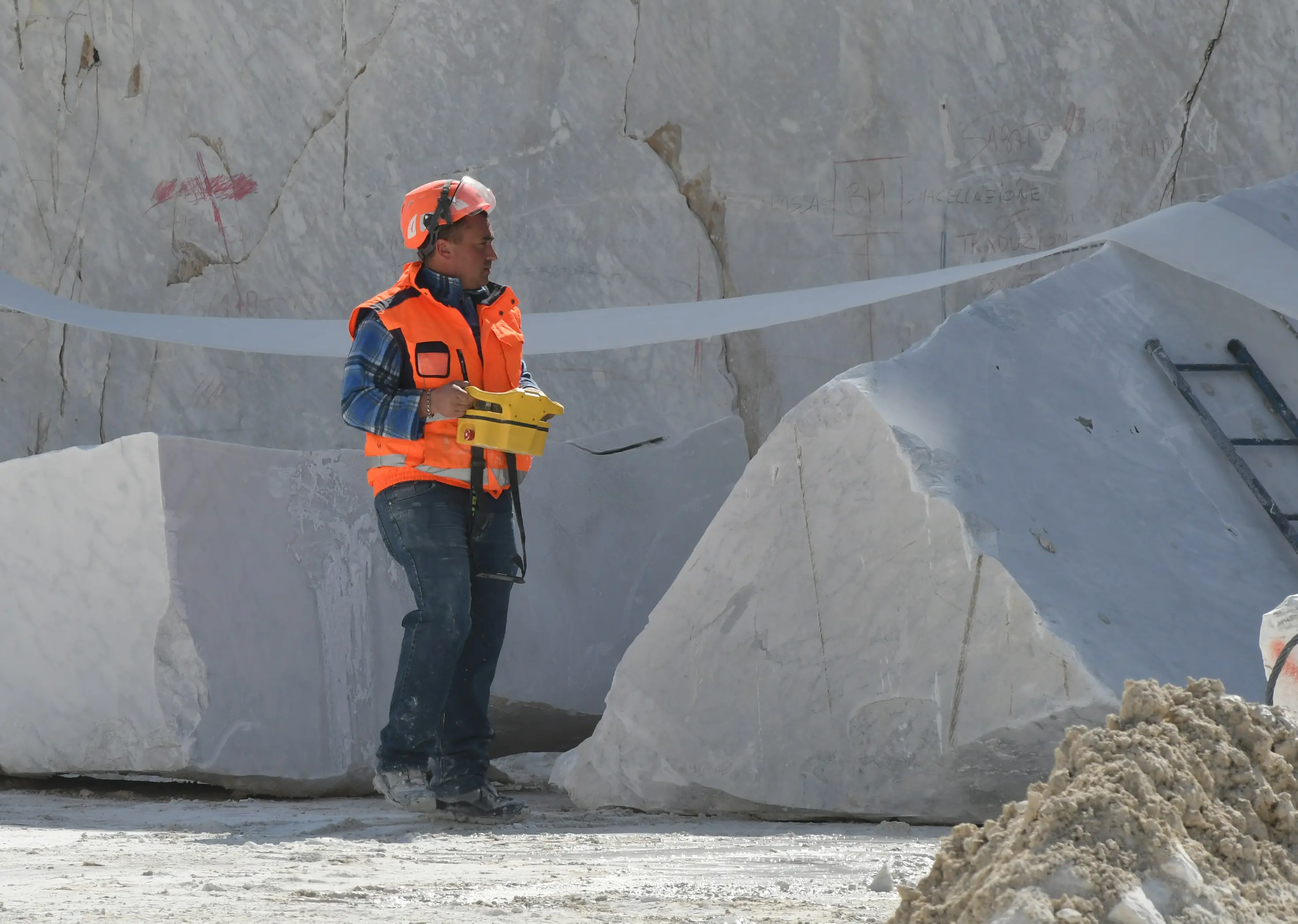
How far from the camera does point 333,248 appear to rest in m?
6.79

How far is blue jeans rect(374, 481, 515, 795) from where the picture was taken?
3230mm

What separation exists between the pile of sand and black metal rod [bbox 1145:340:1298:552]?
165cm

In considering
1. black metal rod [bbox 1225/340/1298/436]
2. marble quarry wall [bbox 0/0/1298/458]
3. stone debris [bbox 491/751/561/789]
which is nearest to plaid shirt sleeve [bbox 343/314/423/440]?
stone debris [bbox 491/751/561/789]

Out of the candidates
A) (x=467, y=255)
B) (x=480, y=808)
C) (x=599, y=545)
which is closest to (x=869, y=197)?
(x=599, y=545)

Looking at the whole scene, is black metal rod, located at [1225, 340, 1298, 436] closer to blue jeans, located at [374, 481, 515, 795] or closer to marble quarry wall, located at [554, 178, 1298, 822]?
marble quarry wall, located at [554, 178, 1298, 822]

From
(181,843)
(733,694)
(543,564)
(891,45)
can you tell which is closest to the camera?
(181,843)

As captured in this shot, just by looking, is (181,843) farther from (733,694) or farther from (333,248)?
(333,248)

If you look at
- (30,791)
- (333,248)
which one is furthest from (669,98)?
(30,791)

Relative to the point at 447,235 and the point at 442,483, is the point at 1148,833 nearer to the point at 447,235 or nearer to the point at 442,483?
the point at 442,483

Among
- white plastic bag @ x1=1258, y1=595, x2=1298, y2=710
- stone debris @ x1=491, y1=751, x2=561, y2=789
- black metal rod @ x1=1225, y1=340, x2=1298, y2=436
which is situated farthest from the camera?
stone debris @ x1=491, y1=751, x2=561, y2=789

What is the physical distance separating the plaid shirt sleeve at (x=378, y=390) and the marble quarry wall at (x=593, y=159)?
320cm

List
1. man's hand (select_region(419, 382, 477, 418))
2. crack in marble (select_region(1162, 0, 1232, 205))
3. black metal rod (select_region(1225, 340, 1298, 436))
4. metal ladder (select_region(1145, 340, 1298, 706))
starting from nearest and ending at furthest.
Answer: man's hand (select_region(419, 382, 477, 418)) < metal ladder (select_region(1145, 340, 1298, 706)) < black metal rod (select_region(1225, 340, 1298, 436)) < crack in marble (select_region(1162, 0, 1232, 205))

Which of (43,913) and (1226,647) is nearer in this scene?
(43,913)

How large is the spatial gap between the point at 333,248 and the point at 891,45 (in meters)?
2.50
